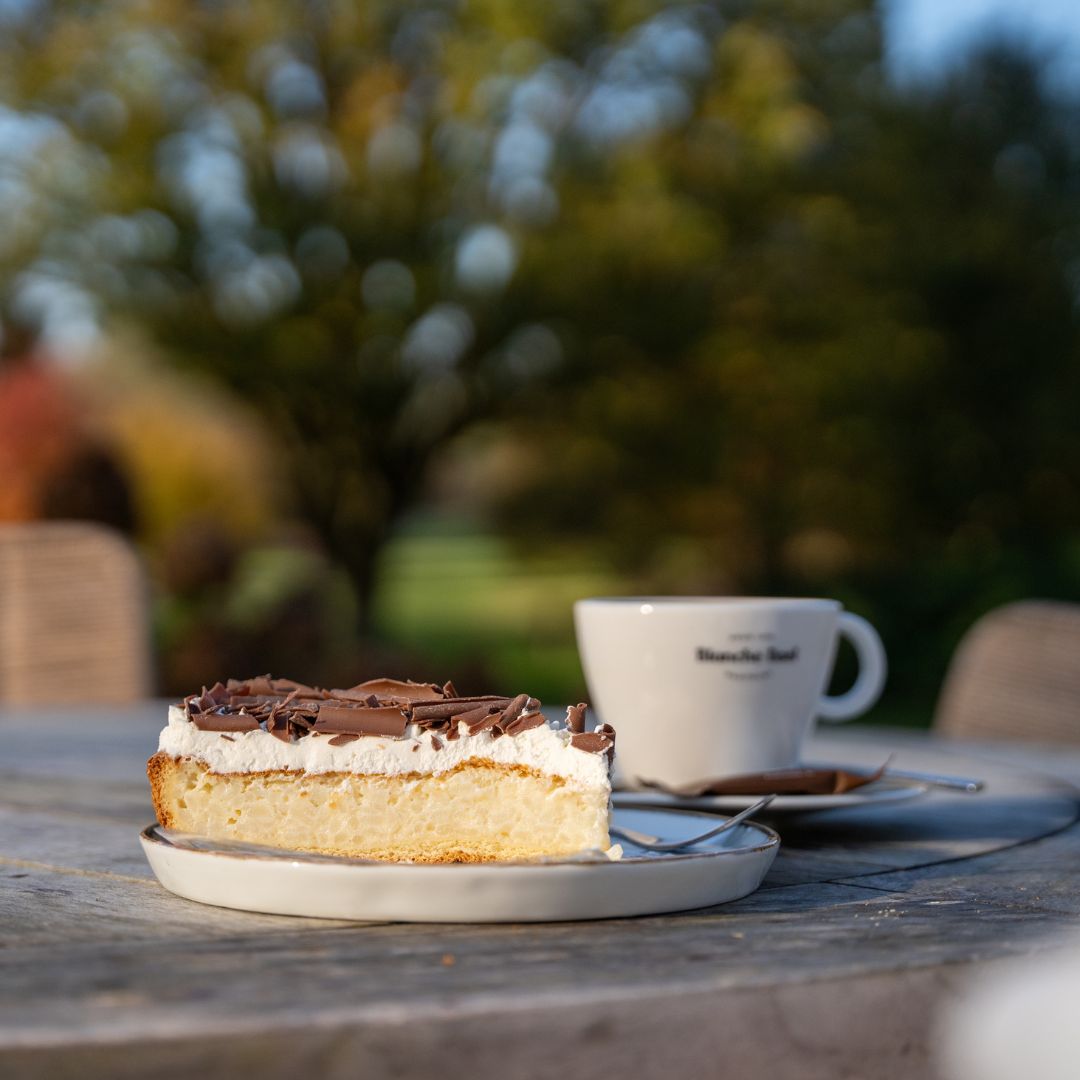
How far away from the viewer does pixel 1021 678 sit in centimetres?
219

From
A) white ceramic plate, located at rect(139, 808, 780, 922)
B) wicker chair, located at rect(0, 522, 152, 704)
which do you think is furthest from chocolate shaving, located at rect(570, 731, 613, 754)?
wicker chair, located at rect(0, 522, 152, 704)

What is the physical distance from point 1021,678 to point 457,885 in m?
1.68

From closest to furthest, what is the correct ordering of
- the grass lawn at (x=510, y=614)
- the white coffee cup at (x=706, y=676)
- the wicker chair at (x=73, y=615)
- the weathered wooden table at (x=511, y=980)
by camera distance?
the weathered wooden table at (x=511, y=980) → the white coffee cup at (x=706, y=676) → the wicker chair at (x=73, y=615) → the grass lawn at (x=510, y=614)

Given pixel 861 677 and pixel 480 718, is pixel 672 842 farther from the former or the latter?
pixel 861 677

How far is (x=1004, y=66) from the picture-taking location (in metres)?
11.5

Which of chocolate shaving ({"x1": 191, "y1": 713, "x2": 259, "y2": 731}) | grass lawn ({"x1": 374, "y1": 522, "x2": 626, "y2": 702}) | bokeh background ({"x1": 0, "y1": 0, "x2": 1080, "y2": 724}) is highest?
bokeh background ({"x1": 0, "y1": 0, "x2": 1080, "y2": 724})

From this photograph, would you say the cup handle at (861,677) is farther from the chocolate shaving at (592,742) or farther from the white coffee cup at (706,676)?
the chocolate shaving at (592,742)

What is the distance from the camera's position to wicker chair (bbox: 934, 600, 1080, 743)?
2.15 m

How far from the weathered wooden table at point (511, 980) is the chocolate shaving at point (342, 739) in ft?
0.41

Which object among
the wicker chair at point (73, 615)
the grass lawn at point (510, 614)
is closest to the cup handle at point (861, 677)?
the wicker chair at point (73, 615)

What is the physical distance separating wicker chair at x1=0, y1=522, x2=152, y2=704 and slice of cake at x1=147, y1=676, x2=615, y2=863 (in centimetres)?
185

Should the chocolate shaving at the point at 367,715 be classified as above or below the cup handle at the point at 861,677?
above

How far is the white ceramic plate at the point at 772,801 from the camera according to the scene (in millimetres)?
1004

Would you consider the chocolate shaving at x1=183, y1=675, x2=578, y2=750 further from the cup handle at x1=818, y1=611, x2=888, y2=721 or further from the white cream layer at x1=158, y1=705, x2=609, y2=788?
the cup handle at x1=818, y1=611, x2=888, y2=721
